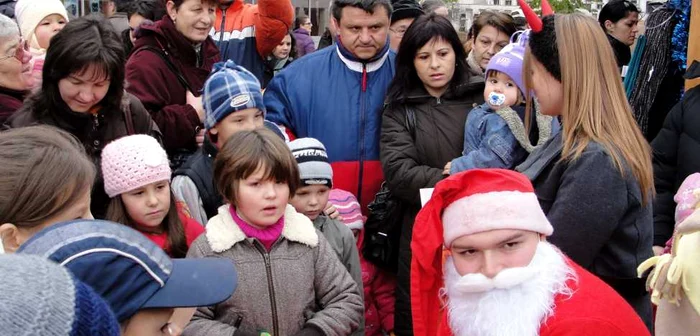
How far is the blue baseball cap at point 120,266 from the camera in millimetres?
1585

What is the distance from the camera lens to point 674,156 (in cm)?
435

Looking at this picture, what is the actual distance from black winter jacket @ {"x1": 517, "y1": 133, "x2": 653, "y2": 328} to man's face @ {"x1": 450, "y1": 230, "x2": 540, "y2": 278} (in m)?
0.54

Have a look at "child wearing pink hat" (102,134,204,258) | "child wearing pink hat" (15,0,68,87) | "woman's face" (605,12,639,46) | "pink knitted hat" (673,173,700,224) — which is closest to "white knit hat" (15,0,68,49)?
"child wearing pink hat" (15,0,68,87)

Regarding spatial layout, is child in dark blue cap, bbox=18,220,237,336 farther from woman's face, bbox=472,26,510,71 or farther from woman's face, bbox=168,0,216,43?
woman's face, bbox=472,26,510,71

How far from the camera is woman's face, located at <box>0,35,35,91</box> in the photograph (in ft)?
11.4

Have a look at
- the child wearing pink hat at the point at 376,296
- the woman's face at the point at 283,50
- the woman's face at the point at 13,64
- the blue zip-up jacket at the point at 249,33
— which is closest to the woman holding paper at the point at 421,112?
the child wearing pink hat at the point at 376,296

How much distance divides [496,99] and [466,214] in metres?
1.79

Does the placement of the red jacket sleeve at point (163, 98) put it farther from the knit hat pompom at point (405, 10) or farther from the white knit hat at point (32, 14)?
the knit hat pompom at point (405, 10)

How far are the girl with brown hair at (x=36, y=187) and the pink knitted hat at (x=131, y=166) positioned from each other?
0.74 m

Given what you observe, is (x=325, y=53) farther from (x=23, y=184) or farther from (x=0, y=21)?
(x=23, y=184)

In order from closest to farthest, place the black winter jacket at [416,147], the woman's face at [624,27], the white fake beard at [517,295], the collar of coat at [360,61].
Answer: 1. the white fake beard at [517,295]
2. the black winter jacket at [416,147]
3. the collar of coat at [360,61]
4. the woman's face at [624,27]

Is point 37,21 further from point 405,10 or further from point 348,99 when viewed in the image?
point 405,10

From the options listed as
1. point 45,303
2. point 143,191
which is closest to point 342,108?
point 143,191

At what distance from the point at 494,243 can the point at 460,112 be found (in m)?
2.05
